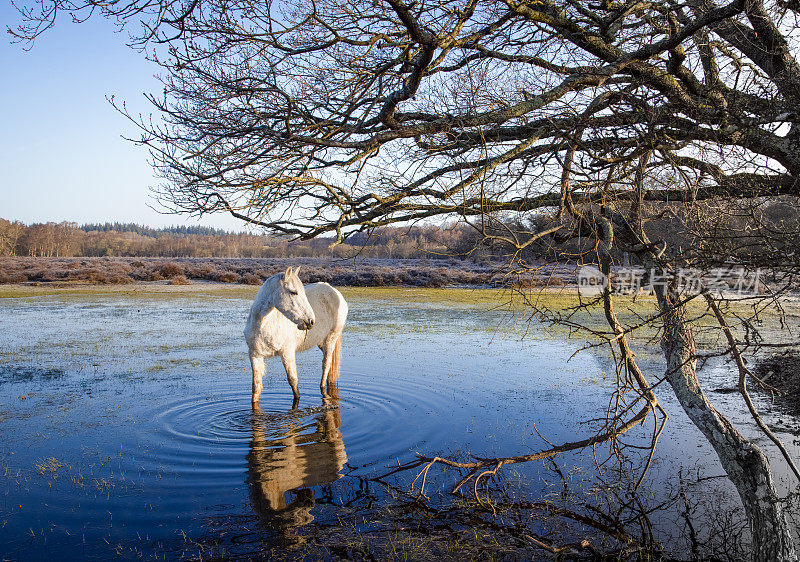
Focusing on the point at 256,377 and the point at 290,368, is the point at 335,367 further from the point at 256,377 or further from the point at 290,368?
the point at 256,377

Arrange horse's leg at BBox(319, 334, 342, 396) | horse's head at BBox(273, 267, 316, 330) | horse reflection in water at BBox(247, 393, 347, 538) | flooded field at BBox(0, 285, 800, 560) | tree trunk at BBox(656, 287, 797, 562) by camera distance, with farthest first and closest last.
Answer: horse's leg at BBox(319, 334, 342, 396), horse's head at BBox(273, 267, 316, 330), horse reflection in water at BBox(247, 393, 347, 538), flooded field at BBox(0, 285, 800, 560), tree trunk at BBox(656, 287, 797, 562)

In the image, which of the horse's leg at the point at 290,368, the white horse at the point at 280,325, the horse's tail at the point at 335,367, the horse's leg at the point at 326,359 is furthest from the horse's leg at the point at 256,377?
the horse's tail at the point at 335,367

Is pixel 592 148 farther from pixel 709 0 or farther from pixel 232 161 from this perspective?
pixel 232 161

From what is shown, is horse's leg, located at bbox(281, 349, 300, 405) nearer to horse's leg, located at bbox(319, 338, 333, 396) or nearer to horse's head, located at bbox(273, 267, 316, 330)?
horse's leg, located at bbox(319, 338, 333, 396)

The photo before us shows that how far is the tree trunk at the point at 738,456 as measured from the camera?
4.38 meters

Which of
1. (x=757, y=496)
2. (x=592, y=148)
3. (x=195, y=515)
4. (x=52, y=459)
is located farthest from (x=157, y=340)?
(x=757, y=496)

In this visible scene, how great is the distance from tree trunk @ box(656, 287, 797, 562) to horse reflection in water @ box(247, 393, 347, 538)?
382 cm

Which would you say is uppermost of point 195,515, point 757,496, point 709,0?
point 709,0

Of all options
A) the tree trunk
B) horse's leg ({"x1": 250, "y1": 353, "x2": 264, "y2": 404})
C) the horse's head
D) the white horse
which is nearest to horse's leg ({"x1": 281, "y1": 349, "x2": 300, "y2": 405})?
the white horse

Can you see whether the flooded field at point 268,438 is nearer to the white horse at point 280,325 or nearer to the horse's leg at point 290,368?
the horse's leg at point 290,368

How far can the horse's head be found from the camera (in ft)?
25.8

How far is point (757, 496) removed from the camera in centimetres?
463

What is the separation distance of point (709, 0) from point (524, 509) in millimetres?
5009

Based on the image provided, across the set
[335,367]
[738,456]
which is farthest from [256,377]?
[738,456]
